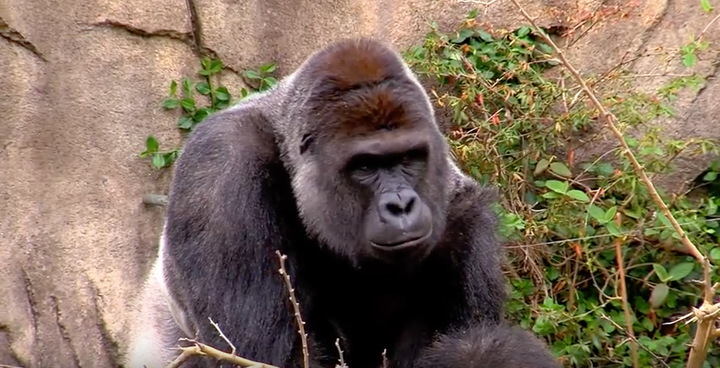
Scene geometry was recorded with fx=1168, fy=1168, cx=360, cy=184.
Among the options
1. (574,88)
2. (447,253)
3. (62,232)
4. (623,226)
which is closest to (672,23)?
(574,88)

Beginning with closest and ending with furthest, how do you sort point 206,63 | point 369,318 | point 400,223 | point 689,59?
point 400,223
point 369,318
point 689,59
point 206,63

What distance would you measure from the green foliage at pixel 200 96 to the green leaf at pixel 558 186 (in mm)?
1259

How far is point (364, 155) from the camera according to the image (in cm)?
327

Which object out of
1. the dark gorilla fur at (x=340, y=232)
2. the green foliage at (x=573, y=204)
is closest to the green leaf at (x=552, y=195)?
the green foliage at (x=573, y=204)

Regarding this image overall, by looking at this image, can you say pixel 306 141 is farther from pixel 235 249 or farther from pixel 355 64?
pixel 235 249

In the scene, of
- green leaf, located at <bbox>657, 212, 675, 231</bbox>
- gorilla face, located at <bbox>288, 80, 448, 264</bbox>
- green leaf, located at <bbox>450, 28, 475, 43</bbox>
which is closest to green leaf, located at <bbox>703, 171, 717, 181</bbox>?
green leaf, located at <bbox>657, 212, 675, 231</bbox>

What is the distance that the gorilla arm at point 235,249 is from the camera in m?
3.28

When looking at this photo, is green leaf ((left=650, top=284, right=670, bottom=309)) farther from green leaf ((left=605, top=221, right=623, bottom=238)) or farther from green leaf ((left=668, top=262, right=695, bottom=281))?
green leaf ((left=605, top=221, right=623, bottom=238))

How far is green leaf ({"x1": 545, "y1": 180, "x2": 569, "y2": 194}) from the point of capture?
4.46 metres

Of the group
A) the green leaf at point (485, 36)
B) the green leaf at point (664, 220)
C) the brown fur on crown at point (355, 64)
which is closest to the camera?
the brown fur on crown at point (355, 64)

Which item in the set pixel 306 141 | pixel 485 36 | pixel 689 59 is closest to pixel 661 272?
pixel 689 59

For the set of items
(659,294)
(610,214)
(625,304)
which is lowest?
(659,294)

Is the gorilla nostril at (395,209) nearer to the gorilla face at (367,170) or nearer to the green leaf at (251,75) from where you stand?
the gorilla face at (367,170)

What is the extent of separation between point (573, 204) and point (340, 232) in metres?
1.57
